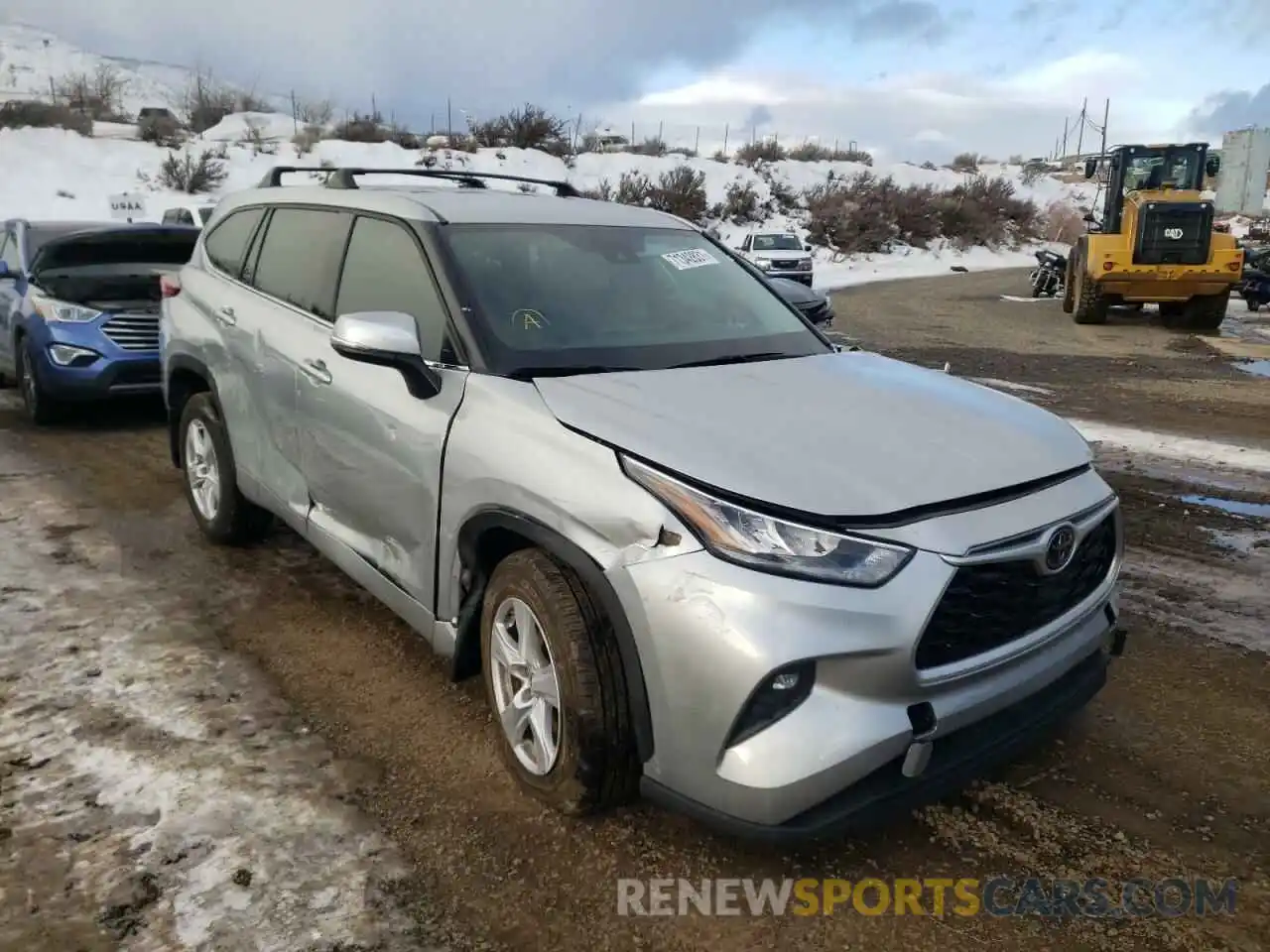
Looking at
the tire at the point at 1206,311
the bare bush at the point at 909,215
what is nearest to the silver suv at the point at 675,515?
the tire at the point at 1206,311

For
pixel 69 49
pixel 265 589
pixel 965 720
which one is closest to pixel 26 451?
pixel 265 589

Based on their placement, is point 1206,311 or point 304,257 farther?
point 1206,311

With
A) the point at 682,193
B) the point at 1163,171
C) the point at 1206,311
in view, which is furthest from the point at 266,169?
the point at 1206,311

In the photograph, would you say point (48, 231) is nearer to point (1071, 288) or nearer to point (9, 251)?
point (9, 251)

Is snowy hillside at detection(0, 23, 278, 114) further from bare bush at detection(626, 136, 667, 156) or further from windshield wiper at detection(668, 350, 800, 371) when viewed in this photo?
windshield wiper at detection(668, 350, 800, 371)

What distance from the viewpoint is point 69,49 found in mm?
124438

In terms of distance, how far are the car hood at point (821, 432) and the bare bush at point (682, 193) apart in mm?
30992

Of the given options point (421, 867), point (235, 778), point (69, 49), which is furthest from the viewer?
point (69, 49)

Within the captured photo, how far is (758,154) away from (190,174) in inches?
1010

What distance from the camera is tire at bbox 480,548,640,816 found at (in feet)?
8.33

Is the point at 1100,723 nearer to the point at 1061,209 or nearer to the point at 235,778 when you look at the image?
the point at 235,778

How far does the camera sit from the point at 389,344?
9.91 ft

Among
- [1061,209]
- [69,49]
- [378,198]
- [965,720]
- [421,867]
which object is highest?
[69,49]

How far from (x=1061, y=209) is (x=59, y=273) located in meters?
47.3
